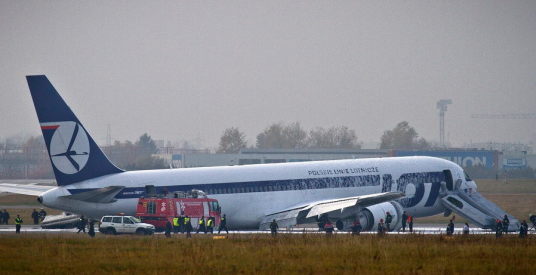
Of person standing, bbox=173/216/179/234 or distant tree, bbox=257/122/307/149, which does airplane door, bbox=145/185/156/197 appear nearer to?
person standing, bbox=173/216/179/234

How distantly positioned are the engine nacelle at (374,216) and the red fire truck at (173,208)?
332 inches

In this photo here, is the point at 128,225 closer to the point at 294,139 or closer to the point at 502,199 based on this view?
the point at 502,199

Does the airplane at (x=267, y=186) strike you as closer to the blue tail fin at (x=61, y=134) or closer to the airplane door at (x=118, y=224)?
the blue tail fin at (x=61, y=134)

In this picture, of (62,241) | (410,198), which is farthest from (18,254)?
(410,198)

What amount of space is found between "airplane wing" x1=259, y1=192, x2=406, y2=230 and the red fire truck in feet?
14.7

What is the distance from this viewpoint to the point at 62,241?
37156 millimetres

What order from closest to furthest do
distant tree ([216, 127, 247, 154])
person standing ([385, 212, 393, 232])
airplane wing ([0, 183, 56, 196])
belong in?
person standing ([385, 212, 393, 232])
airplane wing ([0, 183, 56, 196])
distant tree ([216, 127, 247, 154])

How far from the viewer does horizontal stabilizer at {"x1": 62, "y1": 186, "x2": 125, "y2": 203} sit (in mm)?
45938

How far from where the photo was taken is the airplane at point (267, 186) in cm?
4641

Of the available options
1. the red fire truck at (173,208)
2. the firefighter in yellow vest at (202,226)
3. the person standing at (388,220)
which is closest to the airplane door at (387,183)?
the person standing at (388,220)

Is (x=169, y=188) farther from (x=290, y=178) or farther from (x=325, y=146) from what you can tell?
(x=325, y=146)

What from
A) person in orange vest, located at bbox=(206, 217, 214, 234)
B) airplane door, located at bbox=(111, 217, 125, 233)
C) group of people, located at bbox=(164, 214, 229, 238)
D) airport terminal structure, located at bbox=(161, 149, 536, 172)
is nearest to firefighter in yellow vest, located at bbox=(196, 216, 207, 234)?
group of people, located at bbox=(164, 214, 229, 238)

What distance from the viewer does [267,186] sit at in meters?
50.0

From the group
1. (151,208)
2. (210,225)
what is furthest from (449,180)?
(151,208)
